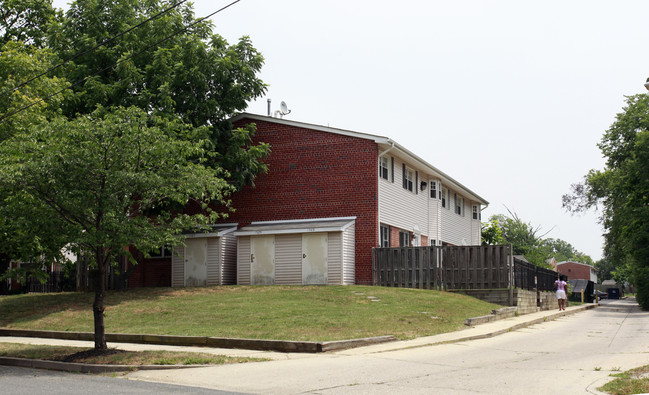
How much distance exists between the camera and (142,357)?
1265 centimetres

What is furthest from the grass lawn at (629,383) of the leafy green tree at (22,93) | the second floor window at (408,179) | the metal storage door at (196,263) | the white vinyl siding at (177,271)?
the second floor window at (408,179)

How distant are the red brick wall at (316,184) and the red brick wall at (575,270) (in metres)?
101

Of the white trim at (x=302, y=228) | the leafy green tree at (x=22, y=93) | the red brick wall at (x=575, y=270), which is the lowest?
the red brick wall at (x=575, y=270)

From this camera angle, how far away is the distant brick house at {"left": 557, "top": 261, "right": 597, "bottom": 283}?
119 metres

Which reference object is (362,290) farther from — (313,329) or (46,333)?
(46,333)

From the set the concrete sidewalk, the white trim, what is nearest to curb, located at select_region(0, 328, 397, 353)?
the concrete sidewalk

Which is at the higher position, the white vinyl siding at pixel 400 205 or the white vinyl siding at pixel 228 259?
the white vinyl siding at pixel 400 205

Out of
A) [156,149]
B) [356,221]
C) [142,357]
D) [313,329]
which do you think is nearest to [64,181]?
[156,149]

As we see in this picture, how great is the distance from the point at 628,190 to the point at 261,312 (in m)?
28.7

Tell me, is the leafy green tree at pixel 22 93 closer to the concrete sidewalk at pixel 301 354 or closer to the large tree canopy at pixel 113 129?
the large tree canopy at pixel 113 129

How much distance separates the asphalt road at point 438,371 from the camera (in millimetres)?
9391

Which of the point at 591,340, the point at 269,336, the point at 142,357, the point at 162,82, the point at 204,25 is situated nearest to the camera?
the point at 142,357

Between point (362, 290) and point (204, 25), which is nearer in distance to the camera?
point (362, 290)

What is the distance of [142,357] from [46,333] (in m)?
6.78
